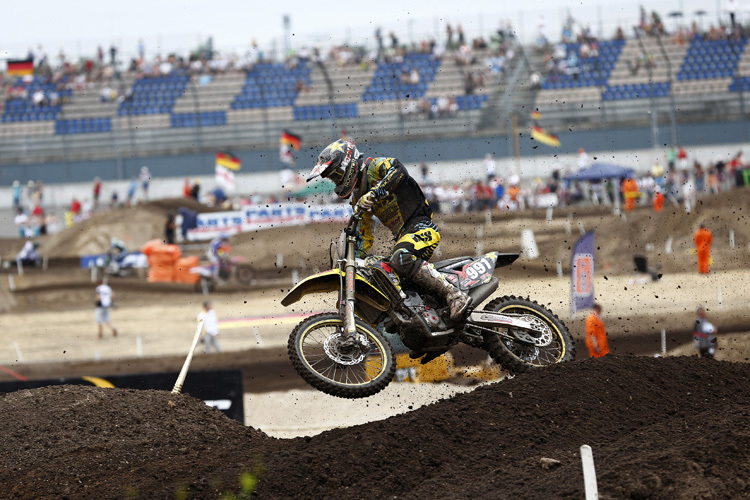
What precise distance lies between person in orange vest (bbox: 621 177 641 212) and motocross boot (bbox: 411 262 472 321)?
81.3ft

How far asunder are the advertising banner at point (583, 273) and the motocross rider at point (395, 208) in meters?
8.71

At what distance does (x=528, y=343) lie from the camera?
9242 millimetres

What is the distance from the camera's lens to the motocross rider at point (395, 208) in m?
8.52

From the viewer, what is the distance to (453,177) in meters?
35.4

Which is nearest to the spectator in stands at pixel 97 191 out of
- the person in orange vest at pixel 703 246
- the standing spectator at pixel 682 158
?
the standing spectator at pixel 682 158

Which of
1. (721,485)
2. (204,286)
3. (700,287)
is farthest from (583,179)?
(721,485)

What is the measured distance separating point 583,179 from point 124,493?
28232 mm

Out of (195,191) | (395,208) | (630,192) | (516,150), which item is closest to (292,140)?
(195,191)

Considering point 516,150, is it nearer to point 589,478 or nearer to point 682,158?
point 682,158

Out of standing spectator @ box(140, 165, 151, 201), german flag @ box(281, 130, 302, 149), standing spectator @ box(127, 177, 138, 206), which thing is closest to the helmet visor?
german flag @ box(281, 130, 302, 149)

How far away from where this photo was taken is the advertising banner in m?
17.1

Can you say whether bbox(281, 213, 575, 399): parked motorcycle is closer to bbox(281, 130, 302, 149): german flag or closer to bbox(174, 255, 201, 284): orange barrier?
bbox(174, 255, 201, 284): orange barrier

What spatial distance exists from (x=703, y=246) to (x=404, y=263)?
1831 centimetres

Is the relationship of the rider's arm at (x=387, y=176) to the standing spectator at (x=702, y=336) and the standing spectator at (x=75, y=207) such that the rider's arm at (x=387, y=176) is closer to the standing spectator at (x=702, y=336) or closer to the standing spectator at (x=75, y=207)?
the standing spectator at (x=702, y=336)
